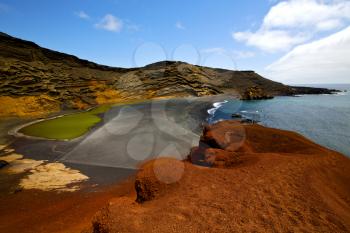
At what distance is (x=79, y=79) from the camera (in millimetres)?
61656

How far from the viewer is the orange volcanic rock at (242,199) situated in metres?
4.93

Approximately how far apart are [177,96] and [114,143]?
201 feet

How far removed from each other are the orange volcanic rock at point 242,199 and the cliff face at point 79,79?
44055 millimetres

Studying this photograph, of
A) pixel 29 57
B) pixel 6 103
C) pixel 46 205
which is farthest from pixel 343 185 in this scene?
pixel 29 57

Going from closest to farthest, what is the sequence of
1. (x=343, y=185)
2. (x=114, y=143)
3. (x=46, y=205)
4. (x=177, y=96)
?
(x=343, y=185)
(x=46, y=205)
(x=114, y=143)
(x=177, y=96)

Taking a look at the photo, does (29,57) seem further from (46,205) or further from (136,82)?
(46,205)

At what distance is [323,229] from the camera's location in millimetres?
4773

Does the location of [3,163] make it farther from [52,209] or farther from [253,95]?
[253,95]

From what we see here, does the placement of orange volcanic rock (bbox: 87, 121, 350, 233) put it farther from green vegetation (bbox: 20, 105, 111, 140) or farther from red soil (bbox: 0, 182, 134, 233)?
green vegetation (bbox: 20, 105, 111, 140)

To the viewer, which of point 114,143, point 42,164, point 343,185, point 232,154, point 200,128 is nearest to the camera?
point 343,185

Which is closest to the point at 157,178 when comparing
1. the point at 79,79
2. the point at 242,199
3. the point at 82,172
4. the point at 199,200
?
the point at 199,200

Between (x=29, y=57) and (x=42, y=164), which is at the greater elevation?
(x=29, y=57)

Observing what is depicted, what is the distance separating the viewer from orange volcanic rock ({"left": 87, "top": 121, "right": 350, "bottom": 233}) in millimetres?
4934

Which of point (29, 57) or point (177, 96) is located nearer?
point (29, 57)
